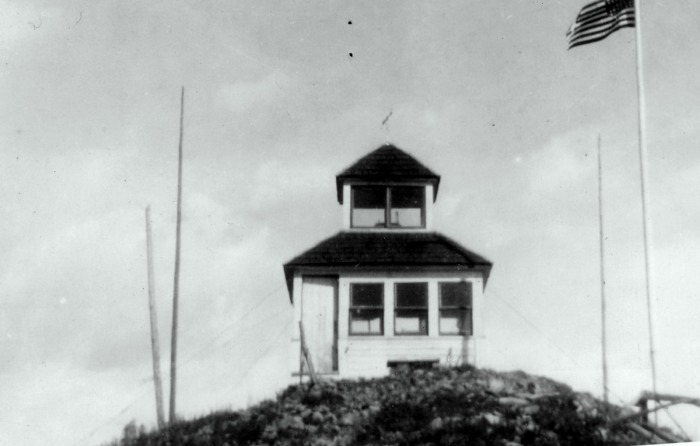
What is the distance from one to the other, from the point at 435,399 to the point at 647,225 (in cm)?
515

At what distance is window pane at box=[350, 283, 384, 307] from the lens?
1966cm

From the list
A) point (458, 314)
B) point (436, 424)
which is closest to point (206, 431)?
point (436, 424)

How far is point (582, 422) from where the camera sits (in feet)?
46.4

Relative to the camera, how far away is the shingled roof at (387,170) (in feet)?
68.1

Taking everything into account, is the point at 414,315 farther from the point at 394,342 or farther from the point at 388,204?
the point at 388,204

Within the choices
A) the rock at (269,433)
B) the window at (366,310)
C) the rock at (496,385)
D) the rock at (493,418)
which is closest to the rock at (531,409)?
the rock at (493,418)

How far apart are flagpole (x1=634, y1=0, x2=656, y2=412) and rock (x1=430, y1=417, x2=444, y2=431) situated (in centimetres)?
367

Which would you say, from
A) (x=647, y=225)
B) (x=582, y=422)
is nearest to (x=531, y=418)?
(x=582, y=422)

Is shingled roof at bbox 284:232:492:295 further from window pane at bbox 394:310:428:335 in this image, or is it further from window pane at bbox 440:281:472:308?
window pane at bbox 394:310:428:335

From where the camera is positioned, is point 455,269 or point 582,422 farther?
point 455,269

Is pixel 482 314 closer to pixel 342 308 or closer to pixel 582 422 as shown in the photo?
pixel 342 308

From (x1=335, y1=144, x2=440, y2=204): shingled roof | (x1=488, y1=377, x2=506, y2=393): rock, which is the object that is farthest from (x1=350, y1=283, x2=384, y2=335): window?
(x1=488, y1=377, x2=506, y2=393): rock

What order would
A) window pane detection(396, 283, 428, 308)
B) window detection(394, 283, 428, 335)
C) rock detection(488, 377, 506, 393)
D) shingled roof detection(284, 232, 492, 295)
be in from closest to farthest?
rock detection(488, 377, 506, 393) < shingled roof detection(284, 232, 492, 295) < window detection(394, 283, 428, 335) < window pane detection(396, 283, 428, 308)

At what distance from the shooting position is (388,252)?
19.8m
